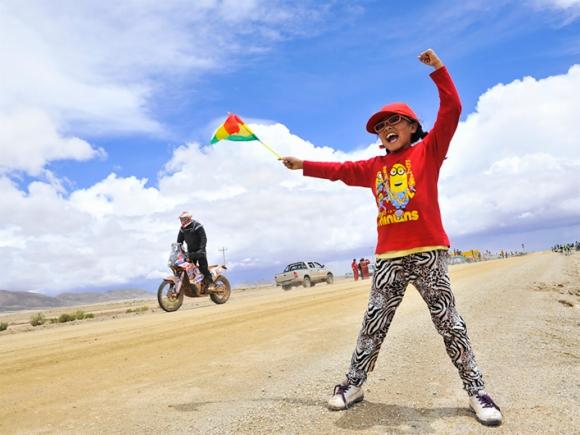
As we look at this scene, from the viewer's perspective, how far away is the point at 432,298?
3.51 metres

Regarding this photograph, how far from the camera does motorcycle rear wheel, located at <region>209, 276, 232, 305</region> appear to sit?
52.2 ft

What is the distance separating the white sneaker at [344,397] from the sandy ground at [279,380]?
0.23 feet

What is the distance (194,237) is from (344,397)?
36.1ft

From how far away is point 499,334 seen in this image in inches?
257

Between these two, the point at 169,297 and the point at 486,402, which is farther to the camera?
the point at 169,297

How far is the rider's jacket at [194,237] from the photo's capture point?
1409 cm

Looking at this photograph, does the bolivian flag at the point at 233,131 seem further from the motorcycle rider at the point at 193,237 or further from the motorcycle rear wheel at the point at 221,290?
the motorcycle rear wheel at the point at 221,290

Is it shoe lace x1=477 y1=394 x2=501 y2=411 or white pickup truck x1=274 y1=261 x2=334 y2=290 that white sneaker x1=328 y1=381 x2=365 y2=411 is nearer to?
shoe lace x1=477 y1=394 x2=501 y2=411

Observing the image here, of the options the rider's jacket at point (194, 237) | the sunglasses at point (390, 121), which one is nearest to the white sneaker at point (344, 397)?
the sunglasses at point (390, 121)

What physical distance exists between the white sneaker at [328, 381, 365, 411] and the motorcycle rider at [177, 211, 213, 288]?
427 inches

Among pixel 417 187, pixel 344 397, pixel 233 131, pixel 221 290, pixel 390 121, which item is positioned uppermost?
pixel 233 131

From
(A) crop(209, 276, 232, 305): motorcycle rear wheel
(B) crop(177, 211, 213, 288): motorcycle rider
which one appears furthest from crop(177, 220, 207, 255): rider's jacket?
(A) crop(209, 276, 232, 305): motorcycle rear wheel

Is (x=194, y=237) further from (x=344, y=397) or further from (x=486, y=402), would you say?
(x=486, y=402)

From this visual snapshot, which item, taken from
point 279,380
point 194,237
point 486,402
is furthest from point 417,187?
point 194,237
